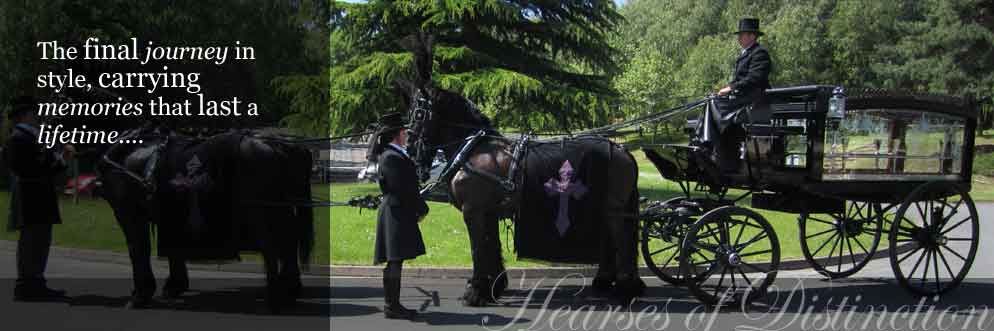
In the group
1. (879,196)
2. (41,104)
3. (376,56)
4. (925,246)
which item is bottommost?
(925,246)

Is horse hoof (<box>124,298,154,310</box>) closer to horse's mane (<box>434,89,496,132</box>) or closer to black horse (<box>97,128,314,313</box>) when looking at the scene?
black horse (<box>97,128,314,313</box>)

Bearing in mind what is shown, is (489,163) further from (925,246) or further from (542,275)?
(925,246)

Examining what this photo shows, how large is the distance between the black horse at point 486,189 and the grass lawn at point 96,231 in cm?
312

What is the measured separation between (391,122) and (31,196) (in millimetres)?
3891

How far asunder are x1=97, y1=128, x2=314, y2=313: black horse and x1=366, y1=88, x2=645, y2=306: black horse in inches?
43.2

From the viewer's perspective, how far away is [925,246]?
8.45 metres

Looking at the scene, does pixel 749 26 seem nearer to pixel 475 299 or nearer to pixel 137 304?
pixel 475 299

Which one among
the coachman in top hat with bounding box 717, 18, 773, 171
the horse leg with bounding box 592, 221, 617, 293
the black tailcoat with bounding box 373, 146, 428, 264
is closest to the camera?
the black tailcoat with bounding box 373, 146, 428, 264

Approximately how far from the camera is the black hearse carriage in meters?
7.59

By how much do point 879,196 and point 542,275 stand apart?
149 inches

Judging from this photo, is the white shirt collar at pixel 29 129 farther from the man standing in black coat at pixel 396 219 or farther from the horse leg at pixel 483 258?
the horse leg at pixel 483 258

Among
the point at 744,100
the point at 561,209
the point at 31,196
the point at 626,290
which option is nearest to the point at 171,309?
the point at 31,196

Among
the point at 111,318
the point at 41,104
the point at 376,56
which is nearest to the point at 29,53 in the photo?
the point at 376,56

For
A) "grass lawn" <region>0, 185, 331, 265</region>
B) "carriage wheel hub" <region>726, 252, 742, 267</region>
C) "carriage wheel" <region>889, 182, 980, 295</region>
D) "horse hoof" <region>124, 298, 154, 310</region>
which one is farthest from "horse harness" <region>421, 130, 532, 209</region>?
"carriage wheel" <region>889, 182, 980, 295</region>
